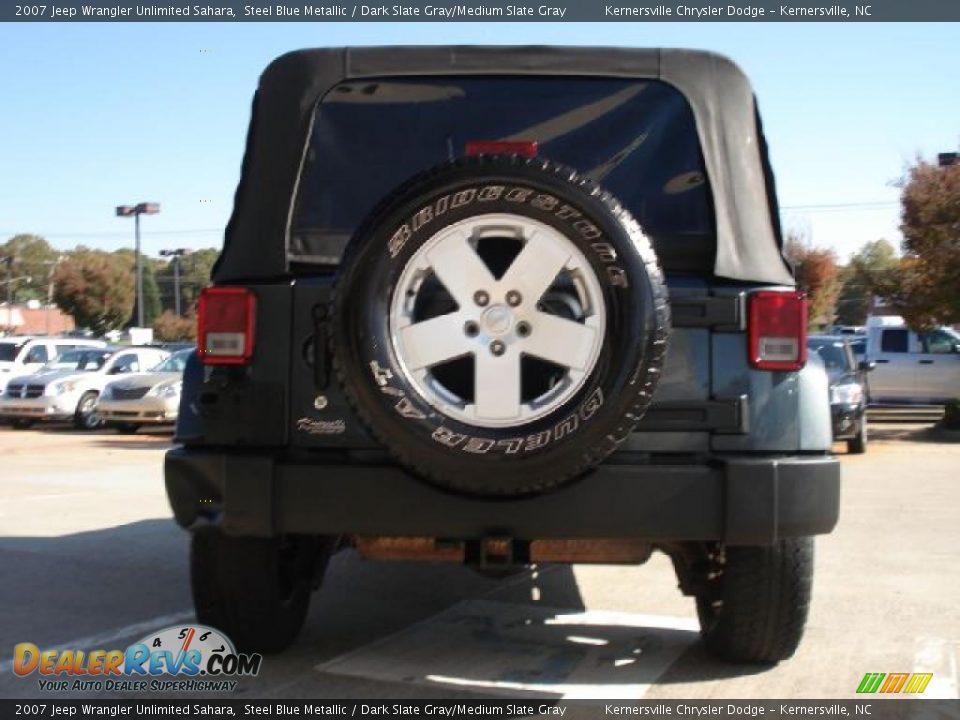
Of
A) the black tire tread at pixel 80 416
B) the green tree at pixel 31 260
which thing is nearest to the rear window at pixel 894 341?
the black tire tread at pixel 80 416

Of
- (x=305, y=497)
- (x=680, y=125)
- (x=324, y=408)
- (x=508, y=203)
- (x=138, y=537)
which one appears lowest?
(x=138, y=537)

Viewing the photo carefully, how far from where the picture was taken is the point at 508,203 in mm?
3582

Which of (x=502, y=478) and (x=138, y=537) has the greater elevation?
(x=502, y=478)

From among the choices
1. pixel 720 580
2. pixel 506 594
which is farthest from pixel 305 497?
pixel 506 594

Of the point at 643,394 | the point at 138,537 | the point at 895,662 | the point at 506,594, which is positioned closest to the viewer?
the point at 643,394

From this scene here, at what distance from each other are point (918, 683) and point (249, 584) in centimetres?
262

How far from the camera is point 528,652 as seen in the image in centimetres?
489

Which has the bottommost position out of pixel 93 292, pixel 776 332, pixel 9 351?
pixel 9 351

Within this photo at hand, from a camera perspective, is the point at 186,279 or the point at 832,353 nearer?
the point at 832,353

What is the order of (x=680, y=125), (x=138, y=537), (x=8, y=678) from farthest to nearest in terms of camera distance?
1. (x=138, y=537)
2. (x=8, y=678)
3. (x=680, y=125)

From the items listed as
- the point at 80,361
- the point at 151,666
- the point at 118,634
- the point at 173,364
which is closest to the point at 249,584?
the point at 151,666

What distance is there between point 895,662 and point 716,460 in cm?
160

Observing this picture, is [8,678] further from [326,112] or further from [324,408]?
[326,112]

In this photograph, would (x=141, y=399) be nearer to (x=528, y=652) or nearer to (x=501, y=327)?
(x=528, y=652)
